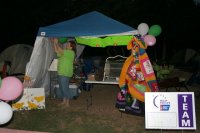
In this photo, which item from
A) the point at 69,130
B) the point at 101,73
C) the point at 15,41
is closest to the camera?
the point at 69,130

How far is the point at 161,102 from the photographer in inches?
214

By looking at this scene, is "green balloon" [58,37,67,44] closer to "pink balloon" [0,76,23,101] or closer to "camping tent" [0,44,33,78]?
"pink balloon" [0,76,23,101]

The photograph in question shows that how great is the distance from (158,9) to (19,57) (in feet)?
38.7

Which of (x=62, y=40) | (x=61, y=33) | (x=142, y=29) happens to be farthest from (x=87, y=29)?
(x=142, y=29)

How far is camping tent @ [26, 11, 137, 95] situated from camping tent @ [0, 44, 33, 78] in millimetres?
2739

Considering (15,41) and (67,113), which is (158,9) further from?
(67,113)

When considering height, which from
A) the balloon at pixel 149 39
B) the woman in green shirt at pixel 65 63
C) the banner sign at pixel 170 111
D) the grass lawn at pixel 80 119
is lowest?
the grass lawn at pixel 80 119

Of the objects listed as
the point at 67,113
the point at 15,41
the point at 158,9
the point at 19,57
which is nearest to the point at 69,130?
the point at 67,113

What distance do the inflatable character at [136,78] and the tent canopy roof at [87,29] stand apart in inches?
19.1

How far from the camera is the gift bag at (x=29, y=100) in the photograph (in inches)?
287

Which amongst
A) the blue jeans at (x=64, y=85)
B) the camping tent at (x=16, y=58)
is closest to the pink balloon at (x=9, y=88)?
the blue jeans at (x=64, y=85)

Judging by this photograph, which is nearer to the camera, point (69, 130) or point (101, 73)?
point (69, 130)

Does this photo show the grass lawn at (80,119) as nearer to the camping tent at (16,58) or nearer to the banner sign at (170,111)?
the banner sign at (170,111)

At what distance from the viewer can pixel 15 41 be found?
19219 mm
